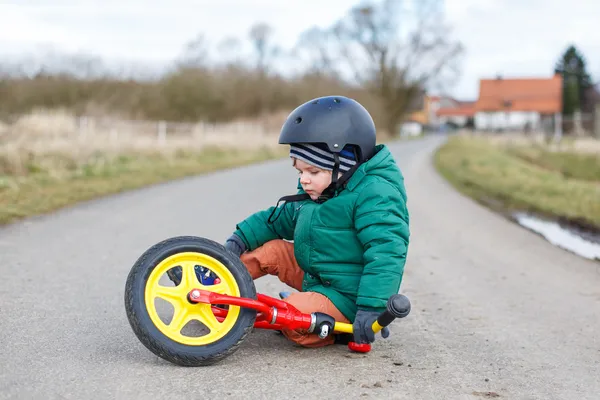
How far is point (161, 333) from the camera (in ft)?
11.0

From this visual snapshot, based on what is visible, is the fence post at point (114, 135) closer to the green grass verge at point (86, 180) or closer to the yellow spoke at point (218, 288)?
the green grass verge at point (86, 180)

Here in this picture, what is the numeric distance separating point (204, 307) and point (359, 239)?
813 millimetres

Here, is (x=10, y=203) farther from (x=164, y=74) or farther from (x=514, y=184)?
(x=164, y=74)

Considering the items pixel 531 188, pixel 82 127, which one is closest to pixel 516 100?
pixel 82 127

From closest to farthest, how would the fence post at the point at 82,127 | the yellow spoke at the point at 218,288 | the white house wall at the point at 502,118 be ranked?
the yellow spoke at the point at 218,288
the fence post at the point at 82,127
the white house wall at the point at 502,118

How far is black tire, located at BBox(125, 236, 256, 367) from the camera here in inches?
131

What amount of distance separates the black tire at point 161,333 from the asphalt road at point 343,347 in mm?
71

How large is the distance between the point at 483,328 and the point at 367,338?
3.71ft

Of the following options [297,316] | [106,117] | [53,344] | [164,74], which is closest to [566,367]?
[297,316]

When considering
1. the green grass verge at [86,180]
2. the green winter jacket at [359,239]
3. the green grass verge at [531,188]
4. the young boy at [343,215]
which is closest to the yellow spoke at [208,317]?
the young boy at [343,215]

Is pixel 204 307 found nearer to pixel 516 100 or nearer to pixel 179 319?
pixel 179 319

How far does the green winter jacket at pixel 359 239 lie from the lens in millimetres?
3572

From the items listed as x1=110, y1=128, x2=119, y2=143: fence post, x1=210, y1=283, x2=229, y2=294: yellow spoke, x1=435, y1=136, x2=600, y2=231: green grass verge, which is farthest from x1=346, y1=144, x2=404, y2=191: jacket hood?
x1=110, y1=128, x2=119, y2=143: fence post

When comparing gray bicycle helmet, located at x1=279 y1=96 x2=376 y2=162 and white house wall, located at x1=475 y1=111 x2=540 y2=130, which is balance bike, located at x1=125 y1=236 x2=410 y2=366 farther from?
white house wall, located at x1=475 y1=111 x2=540 y2=130
